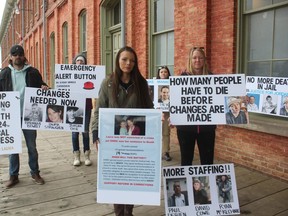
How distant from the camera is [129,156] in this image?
10.9 feet

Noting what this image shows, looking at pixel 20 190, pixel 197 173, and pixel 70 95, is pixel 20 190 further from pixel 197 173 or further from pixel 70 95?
pixel 197 173

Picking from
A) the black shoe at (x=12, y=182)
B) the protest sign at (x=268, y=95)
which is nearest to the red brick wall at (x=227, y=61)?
the protest sign at (x=268, y=95)

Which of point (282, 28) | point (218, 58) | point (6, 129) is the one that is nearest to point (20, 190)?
point (6, 129)

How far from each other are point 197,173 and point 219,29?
3.63 metres

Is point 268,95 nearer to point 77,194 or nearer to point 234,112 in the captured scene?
point 234,112

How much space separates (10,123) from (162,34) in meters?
4.91

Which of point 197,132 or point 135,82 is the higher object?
point 135,82

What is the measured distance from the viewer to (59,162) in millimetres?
6621

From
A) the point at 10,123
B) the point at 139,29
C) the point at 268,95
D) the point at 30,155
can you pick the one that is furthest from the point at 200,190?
the point at 139,29

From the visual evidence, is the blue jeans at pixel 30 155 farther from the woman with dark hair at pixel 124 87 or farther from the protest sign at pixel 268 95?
the protest sign at pixel 268 95

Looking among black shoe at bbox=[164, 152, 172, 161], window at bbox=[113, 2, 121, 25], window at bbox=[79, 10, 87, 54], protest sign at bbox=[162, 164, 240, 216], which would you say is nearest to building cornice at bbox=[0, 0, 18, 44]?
window at bbox=[79, 10, 87, 54]

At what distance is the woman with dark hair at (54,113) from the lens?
4.84 m

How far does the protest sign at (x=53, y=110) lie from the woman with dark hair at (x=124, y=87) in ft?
4.69

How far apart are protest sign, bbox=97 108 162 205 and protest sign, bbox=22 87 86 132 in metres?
1.70
